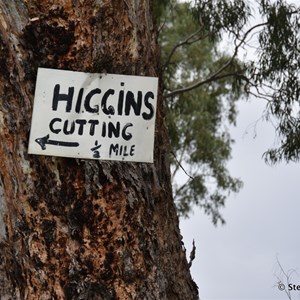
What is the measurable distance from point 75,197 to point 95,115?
0.59 feet

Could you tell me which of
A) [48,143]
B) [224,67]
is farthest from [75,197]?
[224,67]

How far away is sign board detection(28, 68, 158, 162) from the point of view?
146 centimetres

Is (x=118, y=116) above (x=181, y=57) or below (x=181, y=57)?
below

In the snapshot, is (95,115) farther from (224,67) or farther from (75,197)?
(224,67)

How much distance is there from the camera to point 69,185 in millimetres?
1420

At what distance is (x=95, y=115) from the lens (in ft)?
4.89

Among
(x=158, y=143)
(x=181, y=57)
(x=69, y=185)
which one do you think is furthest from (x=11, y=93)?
(x=181, y=57)

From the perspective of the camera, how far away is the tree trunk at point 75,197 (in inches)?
54.7

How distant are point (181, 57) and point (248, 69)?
3923 millimetres

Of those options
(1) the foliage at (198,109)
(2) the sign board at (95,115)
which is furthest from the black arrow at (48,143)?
(1) the foliage at (198,109)

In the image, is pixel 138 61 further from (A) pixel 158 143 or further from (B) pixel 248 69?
(B) pixel 248 69

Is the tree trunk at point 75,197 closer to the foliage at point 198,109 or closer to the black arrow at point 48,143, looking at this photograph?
the black arrow at point 48,143

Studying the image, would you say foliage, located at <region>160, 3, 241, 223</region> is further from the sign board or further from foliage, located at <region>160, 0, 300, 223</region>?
the sign board

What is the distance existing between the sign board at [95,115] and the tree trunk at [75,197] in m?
0.02
